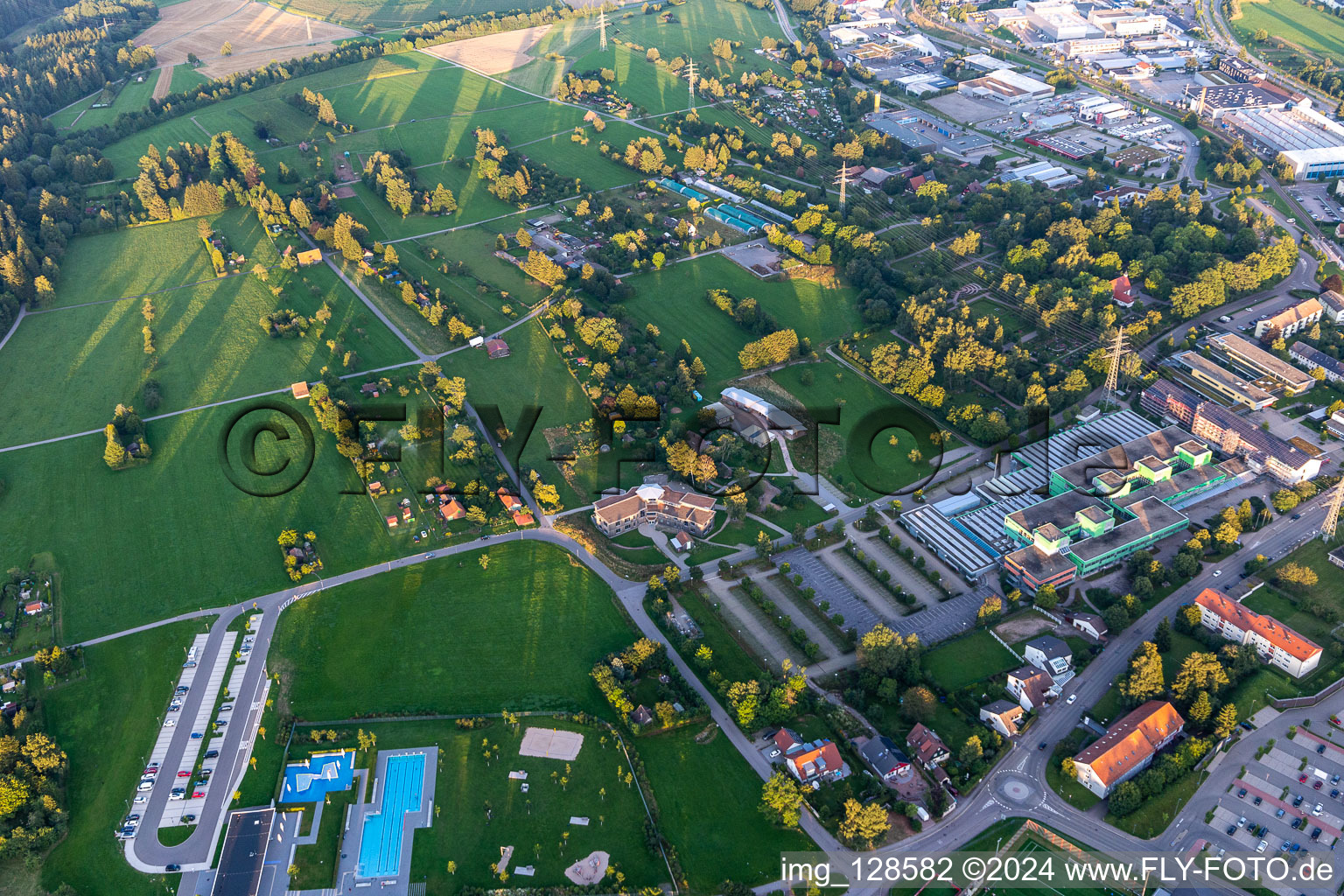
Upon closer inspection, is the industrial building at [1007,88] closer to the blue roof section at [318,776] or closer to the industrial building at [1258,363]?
the industrial building at [1258,363]

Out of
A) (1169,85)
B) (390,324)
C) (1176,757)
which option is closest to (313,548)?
(390,324)

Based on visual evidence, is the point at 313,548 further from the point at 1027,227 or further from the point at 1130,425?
the point at 1027,227

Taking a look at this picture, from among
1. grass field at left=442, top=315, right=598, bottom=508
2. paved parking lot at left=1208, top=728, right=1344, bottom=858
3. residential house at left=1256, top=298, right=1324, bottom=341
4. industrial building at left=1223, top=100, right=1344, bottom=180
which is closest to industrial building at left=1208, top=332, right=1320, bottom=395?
residential house at left=1256, top=298, right=1324, bottom=341

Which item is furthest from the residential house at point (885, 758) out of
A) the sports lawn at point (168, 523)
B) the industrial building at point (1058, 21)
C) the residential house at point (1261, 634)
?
the industrial building at point (1058, 21)

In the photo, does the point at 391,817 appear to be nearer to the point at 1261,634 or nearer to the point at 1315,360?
the point at 1261,634

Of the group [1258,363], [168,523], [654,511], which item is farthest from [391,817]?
[1258,363]

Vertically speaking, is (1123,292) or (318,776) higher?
(1123,292)
